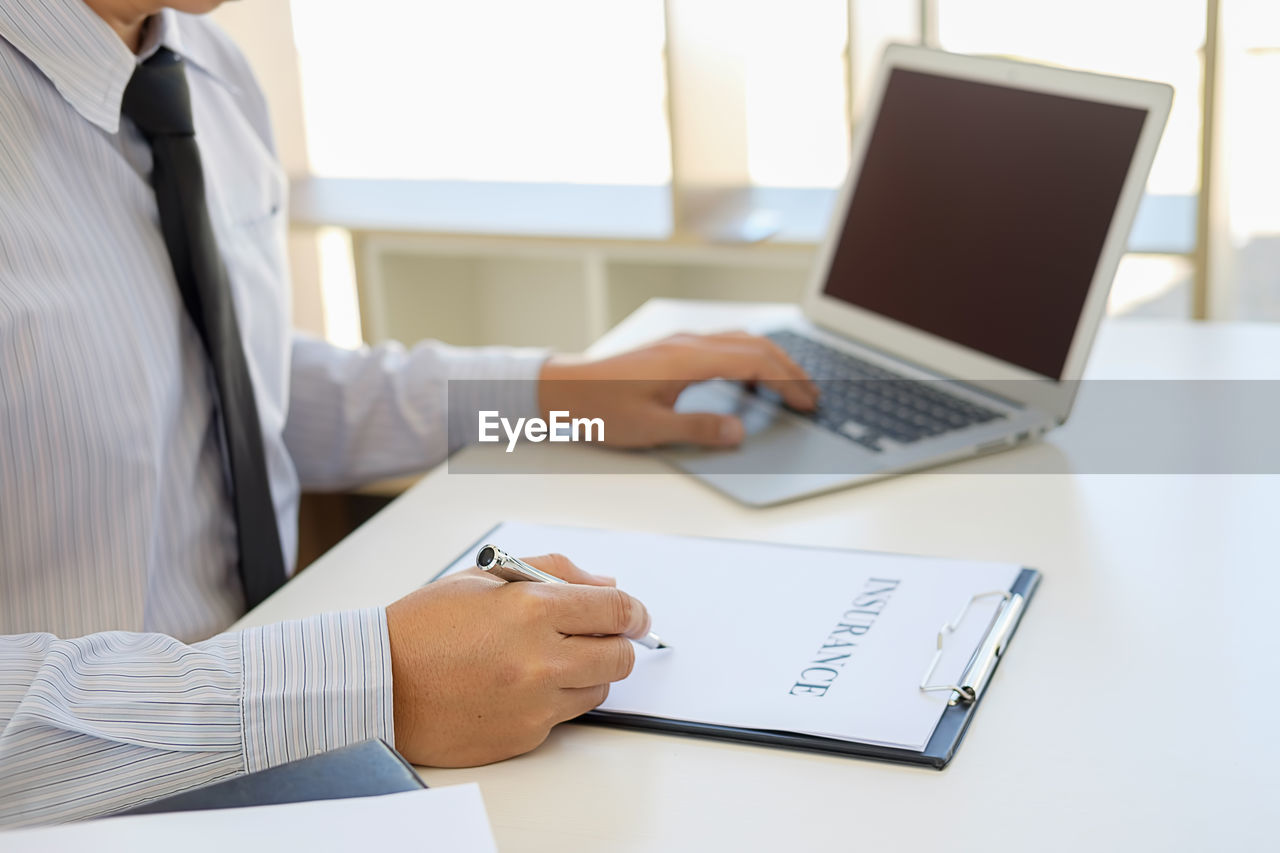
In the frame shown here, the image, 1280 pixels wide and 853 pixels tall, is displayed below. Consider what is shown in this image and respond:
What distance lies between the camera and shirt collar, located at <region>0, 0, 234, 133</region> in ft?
3.03

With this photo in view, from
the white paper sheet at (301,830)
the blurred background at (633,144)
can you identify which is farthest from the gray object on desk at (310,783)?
the blurred background at (633,144)

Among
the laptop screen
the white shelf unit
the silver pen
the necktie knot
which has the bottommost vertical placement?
the white shelf unit

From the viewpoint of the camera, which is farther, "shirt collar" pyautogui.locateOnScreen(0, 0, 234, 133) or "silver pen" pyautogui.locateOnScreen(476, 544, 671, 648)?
"shirt collar" pyautogui.locateOnScreen(0, 0, 234, 133)

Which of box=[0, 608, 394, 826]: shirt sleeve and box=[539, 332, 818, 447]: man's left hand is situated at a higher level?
box=[539, 332, 818, 447]: man's left hand

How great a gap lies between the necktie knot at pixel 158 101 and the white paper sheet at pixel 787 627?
1.36 ft

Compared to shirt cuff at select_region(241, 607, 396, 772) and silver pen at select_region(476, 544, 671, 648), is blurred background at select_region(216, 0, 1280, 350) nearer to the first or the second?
silver pen at select_region(476, 544, 671, 648)

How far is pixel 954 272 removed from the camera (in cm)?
115

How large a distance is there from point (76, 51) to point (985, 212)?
29.2 inches

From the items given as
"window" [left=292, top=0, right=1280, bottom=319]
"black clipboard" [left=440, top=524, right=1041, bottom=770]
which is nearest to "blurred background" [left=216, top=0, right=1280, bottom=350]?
"window" [left=292, top=0, right=1280, bottom=319]

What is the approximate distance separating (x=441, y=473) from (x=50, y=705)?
477 millimetres

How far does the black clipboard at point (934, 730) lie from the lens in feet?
2.10

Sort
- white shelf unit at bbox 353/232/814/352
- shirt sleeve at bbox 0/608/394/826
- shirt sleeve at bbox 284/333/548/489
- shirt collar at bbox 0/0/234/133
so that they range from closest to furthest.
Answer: shirt sleeve at bbox 0/608/394/826, shirt collar at bbox 0/0/234/133, shirt sleeve at bbox 284/333/548/489, white shelf unit at bbox 353/232/814/352

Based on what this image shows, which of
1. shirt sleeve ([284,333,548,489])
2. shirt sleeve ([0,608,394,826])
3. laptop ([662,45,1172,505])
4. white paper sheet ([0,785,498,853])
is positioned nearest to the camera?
white paper sheet ([0,785,498,853])

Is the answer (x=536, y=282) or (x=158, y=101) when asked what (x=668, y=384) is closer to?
(x=158, y=101)
